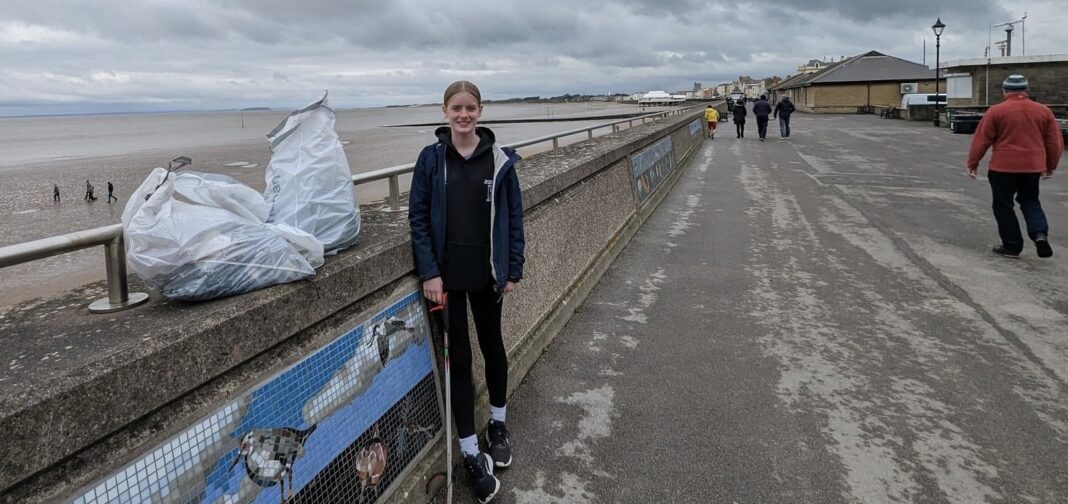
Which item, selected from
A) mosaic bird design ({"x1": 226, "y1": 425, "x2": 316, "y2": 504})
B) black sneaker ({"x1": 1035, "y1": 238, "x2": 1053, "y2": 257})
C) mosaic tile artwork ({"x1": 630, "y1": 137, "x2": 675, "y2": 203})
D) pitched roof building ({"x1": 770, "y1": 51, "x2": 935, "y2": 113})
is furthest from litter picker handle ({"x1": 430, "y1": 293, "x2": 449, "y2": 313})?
pitched roof building ({"x1": 770, "y1": 51, "x2": 935, "y2": 113})

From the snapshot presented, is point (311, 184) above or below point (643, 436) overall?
above

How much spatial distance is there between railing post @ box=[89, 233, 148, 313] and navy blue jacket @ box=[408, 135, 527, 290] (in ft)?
3.59

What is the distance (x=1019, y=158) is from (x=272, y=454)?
7520mm

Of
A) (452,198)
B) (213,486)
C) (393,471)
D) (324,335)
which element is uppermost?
(452,198)

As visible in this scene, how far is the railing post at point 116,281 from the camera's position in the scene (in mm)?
2078

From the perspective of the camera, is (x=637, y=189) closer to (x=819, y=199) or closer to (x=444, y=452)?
(x=819, y=199)

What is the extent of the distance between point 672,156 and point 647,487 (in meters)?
11.3

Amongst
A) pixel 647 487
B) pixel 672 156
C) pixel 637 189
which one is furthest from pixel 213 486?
pixel 672 156

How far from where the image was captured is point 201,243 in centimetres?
205

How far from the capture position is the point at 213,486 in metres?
1.84

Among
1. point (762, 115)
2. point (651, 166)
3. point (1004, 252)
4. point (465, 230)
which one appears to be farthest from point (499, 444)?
point (762, 115)

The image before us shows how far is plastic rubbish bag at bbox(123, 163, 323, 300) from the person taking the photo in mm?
1987

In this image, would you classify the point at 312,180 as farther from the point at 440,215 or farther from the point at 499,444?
the point at 499,444

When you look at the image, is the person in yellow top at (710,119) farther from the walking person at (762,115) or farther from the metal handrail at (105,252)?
the metal handrail at (105,252)
